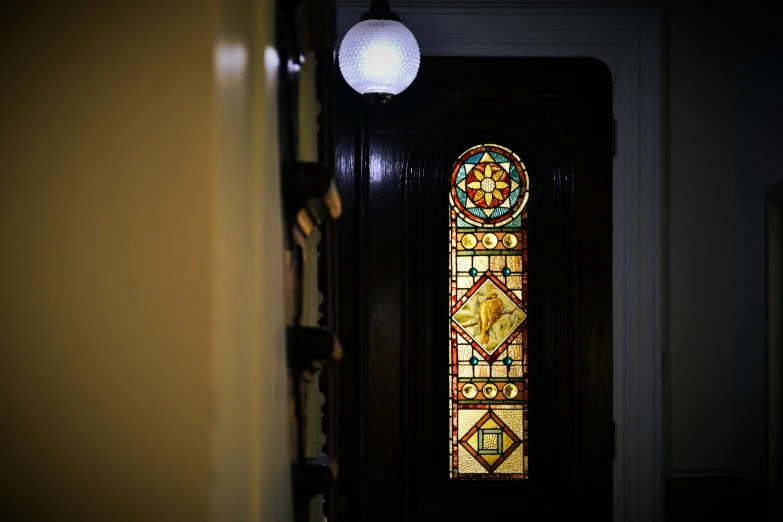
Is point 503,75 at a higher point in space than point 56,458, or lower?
higher

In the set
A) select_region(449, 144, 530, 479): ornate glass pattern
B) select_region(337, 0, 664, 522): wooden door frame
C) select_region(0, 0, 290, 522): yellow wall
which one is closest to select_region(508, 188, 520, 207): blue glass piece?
select_region(449, 144, 530, 479): ornate glass pattern

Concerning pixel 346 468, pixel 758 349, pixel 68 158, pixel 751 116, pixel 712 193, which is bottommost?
pixel 346 468

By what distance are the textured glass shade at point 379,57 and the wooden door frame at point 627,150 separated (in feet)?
1.07

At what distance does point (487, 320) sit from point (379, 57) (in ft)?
3.38

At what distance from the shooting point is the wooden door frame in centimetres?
283

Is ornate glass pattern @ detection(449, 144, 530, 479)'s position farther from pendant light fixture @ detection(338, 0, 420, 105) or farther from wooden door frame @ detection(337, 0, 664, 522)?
pendant light fixture @ detection(338, 0, 420, 105)

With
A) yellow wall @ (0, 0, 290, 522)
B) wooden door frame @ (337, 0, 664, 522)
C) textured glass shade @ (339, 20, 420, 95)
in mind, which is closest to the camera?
yellow wall @ (0, 0, 290, 522)

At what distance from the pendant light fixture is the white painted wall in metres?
1.05

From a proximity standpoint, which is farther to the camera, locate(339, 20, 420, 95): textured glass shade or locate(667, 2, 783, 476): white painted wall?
locate(667, 2, 783, 476): white painted wall

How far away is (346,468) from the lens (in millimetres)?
2898

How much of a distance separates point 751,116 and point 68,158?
9.09 feet

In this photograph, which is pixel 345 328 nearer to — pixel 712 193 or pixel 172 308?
pixel 712 193

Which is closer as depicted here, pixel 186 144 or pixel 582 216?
pixel 186 144

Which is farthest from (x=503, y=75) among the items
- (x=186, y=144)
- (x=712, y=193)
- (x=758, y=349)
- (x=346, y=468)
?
(x=186, y=144)
